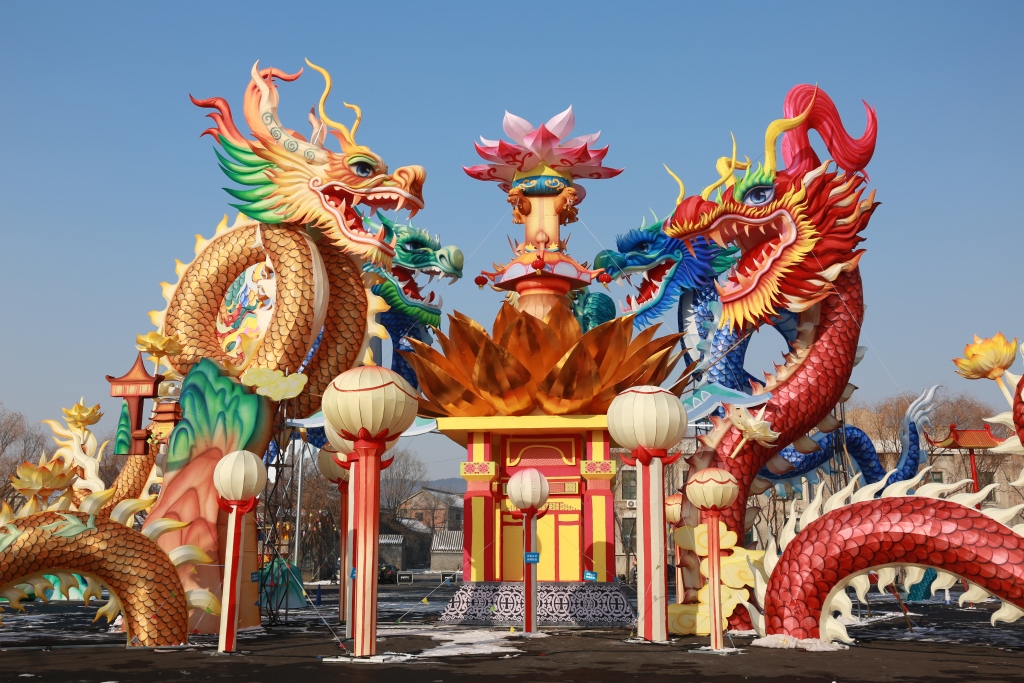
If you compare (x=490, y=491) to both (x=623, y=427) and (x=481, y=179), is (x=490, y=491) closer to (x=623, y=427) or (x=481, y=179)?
(x=623, y=427)

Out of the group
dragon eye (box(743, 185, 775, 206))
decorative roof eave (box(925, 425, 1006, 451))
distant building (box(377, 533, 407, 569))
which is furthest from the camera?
distant building (box(377, 533, 407, 569))

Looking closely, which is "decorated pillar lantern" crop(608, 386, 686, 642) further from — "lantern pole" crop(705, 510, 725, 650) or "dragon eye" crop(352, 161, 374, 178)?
"dragon eye" crop(352, 161, 374, 178)

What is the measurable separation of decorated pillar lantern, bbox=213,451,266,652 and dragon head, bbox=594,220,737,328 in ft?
35.8

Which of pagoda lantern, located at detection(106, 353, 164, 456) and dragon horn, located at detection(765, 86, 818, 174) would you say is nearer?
dragon horn, located at detection(765, 86, 818, 174)

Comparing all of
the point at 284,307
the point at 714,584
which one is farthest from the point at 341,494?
the point at 714,584

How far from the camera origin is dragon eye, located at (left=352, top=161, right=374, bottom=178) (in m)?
12.7

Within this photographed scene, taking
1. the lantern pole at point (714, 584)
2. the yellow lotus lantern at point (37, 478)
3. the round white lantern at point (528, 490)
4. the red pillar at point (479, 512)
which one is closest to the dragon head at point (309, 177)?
the red pillar at point (479, 512)

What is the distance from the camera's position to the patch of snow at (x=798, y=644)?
8938mm

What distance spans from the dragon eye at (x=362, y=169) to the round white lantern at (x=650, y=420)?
5435mm

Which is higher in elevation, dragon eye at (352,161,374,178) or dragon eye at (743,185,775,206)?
dragon eye at (352,161,374,178)

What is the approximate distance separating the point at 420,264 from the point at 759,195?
32.8 feet

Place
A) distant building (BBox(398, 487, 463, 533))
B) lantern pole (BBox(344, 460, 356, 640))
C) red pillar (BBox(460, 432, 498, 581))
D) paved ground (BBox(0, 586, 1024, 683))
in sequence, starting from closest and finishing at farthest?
paved ground (BBox(0, 586, 1024, 683)), lantern pole (BBox(344, 460, 356, 640)), red pillar (BBox(460, 432, 498, 581)), distant building (BBox(398, 487, 463, 533))

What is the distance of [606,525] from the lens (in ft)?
41.4

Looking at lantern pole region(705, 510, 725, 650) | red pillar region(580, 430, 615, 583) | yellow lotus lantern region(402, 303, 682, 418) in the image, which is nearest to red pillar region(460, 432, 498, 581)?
yellow lotus lantern region(402, 303, 682, 418)
